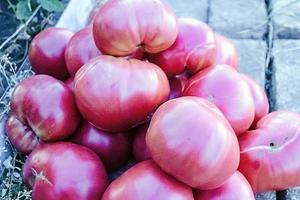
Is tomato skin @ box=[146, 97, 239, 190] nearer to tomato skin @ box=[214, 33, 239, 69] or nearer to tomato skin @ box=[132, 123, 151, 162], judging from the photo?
tomato skin @ box=[132, 123, 151, 162]

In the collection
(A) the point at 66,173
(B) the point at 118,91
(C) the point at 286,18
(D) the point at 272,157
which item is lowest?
(C) the point at 286,18

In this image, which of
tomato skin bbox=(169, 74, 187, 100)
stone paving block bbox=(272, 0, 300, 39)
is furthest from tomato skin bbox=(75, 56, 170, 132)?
stone paving block bbox=(272, 0, 300, 39)

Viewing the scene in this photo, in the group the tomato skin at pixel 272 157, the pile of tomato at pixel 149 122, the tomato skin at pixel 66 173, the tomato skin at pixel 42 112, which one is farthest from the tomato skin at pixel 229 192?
the tomato skin at pixel 42 112

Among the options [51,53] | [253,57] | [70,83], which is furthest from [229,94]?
[253,57]

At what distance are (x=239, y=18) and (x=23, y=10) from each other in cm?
72

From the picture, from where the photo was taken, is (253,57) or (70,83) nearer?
(70,83)

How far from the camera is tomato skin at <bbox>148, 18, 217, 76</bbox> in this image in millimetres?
1129

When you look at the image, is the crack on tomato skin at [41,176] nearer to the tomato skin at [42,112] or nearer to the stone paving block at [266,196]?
the tomato skin at [42,112]

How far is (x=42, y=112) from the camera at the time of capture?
3.54ft

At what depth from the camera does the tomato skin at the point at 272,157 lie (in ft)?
3.38

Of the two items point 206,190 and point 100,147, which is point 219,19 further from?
point 206,190

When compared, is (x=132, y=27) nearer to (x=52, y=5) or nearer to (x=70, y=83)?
(x=70, y=83)

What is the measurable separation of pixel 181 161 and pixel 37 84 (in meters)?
0.41

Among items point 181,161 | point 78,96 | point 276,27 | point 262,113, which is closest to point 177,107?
point 181,161
